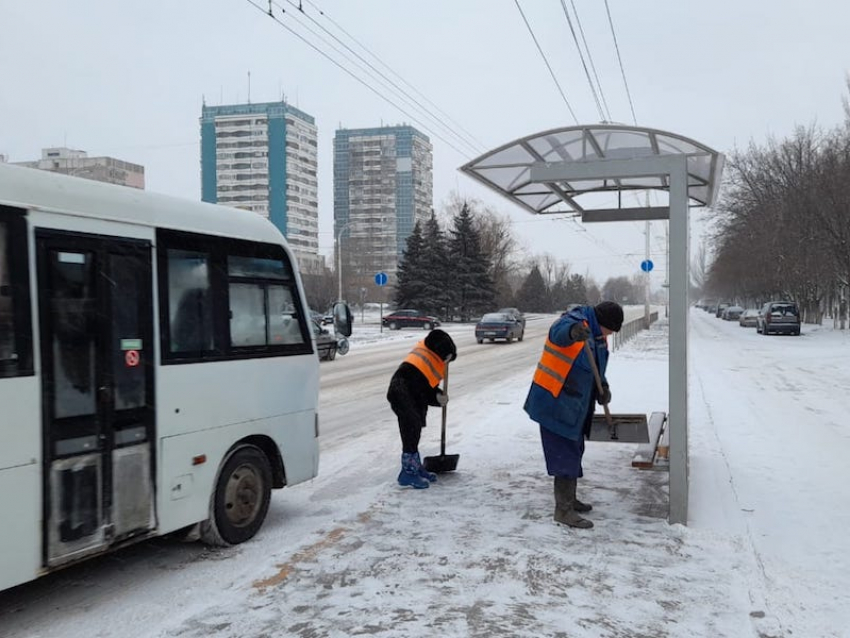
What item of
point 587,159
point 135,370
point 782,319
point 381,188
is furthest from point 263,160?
point 135,370

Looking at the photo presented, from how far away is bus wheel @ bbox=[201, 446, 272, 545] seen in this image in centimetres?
484

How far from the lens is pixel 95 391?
3986 mm

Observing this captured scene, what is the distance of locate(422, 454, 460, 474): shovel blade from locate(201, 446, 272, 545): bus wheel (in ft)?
7.26

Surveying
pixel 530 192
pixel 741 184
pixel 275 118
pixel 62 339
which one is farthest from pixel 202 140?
pixel 62 339

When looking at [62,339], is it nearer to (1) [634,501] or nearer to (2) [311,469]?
(2) [311,469]

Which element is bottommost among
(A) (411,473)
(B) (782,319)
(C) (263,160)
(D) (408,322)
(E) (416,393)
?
(A) (411,473)

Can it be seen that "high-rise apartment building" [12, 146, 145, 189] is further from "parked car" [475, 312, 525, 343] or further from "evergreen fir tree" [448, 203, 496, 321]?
"evergreen fir tree" [448, 203, 496, 321]

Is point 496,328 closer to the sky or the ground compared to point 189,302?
closer to the ground

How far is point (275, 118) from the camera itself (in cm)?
5884

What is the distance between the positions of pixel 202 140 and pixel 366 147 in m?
26.6

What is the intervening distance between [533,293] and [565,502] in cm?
8772

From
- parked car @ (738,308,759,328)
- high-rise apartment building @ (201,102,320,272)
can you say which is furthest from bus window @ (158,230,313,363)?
high-rise apartment building @ (201,102,320,272)

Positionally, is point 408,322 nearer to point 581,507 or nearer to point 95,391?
point 581,507

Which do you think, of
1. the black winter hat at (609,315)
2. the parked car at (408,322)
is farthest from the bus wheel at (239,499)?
the parked car at (408,322)
